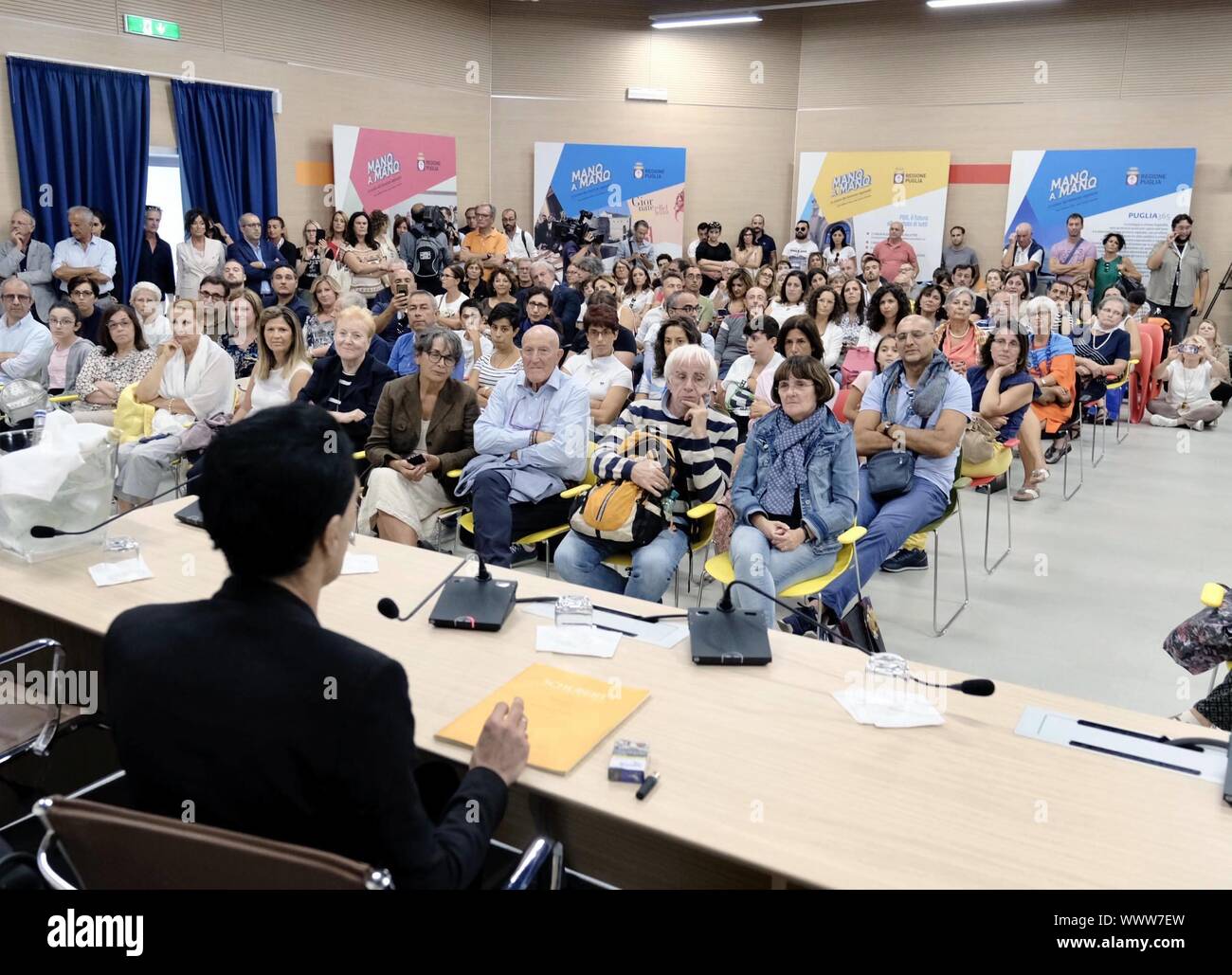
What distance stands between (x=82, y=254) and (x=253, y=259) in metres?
1.48

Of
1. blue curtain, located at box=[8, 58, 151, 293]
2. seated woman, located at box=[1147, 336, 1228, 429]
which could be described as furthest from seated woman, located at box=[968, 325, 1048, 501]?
blue curtain, located at box=[8, 58, 151, 293]

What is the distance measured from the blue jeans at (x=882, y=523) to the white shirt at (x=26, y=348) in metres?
4.93

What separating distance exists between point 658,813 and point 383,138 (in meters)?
11.0

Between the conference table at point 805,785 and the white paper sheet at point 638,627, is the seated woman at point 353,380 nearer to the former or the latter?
the conference table at point 805,785

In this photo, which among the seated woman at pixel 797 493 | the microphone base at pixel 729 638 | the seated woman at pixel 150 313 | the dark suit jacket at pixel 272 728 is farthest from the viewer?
the seated woman at pixel 150 313

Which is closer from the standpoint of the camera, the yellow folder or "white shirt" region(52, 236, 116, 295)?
the yellow folder

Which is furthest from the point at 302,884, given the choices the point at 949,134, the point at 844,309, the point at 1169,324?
the point at 949,134

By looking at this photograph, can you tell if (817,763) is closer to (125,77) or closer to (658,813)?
(658,813)

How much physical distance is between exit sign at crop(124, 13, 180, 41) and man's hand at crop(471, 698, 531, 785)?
374 inches

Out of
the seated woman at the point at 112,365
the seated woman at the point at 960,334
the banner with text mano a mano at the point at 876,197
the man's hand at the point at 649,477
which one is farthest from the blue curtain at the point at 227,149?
the man's hand at the point at 649,477

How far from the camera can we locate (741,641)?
→ 7.14 ft

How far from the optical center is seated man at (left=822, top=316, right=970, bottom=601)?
389 centimetres

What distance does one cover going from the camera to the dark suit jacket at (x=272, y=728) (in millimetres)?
1260

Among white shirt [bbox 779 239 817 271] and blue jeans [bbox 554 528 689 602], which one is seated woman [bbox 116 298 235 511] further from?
white shirt [bbox 779 239 817 271]
